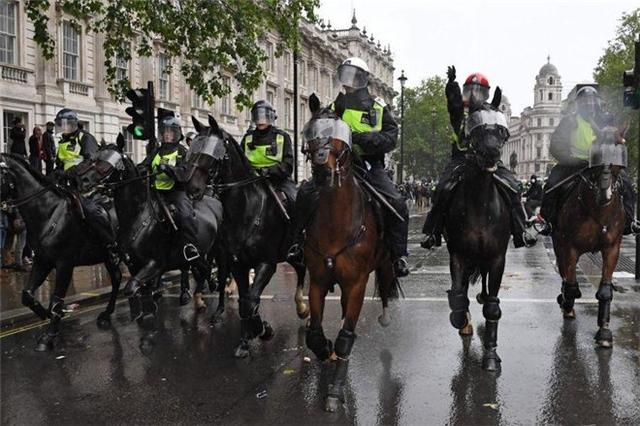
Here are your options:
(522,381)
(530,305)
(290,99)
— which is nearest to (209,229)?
(522,381)

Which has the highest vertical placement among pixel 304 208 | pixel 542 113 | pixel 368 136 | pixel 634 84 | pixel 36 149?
pixel 542 113

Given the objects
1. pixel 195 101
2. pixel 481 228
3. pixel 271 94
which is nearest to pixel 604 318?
pixel 481 228

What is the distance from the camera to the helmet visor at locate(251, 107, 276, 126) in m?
7.73

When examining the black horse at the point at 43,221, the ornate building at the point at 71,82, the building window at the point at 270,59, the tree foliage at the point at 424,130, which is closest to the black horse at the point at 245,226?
the black horse at the point at 43,221

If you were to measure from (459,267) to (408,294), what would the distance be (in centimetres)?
382

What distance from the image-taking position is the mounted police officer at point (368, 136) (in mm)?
6121

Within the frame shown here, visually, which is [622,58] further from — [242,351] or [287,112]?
[242,351]

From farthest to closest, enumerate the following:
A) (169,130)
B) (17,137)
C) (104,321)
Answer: (17,137)
(104,321)
(169,130)

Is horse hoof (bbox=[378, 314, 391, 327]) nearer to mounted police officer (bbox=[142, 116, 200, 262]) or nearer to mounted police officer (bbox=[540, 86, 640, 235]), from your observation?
mounted police officer (bbox=[142, 116, 200, 262])

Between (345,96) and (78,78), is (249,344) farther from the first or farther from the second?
(78,78)

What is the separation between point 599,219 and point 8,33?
2202 cm

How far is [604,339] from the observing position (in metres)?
7.13

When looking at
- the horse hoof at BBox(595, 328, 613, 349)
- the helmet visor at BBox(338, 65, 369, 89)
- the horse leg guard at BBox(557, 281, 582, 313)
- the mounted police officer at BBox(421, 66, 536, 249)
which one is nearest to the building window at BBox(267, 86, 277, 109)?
the horse leg guard at BBox(557, 281, 582, 313)

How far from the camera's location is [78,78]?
27203mm
